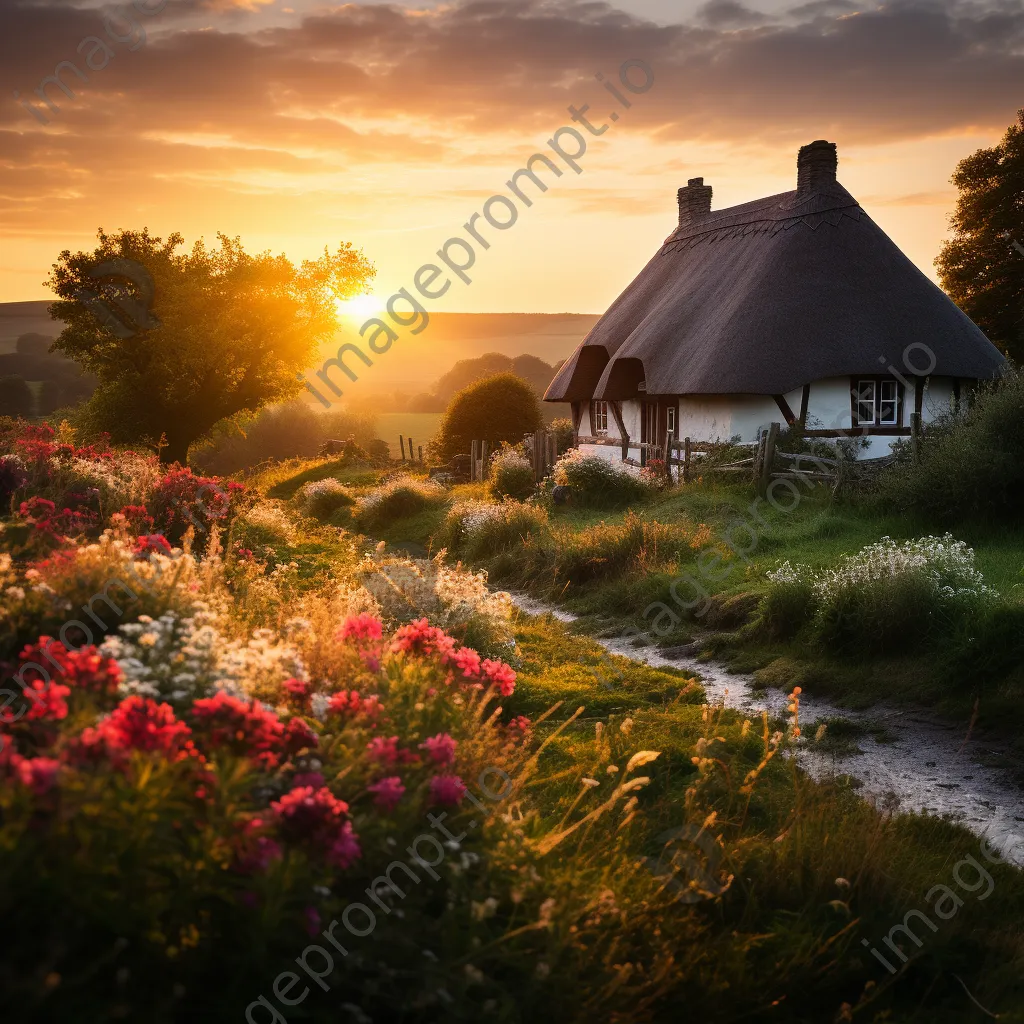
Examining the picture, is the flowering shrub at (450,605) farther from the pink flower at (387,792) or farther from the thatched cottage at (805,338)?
A: the thatched cottage at (805,338)

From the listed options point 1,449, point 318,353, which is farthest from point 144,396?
point 1,449

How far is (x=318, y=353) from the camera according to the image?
117ft

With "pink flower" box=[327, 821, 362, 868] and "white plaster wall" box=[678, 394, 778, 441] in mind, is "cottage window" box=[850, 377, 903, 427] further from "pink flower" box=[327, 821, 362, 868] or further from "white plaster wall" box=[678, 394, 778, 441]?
"pink flower" box=[327, 821, 362, 868]

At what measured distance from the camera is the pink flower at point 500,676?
15.5 ft

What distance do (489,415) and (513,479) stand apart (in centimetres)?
1077

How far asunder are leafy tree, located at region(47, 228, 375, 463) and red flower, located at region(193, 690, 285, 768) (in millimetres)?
29869

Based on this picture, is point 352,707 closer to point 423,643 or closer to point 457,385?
point 423,643

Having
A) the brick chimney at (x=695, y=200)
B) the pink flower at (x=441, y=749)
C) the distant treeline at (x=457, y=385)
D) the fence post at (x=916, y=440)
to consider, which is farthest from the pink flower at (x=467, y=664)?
the distant treeline at (x=457, y=385)

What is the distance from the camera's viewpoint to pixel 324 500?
79.4 feet

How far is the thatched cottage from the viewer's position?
1991cm

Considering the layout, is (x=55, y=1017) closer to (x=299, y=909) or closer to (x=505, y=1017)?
(x=299, y=909)

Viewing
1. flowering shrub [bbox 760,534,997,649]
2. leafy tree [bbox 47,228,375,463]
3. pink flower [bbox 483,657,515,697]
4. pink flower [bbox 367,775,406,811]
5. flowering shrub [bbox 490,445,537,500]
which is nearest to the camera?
pink flower [bbox 367,775,406,811]

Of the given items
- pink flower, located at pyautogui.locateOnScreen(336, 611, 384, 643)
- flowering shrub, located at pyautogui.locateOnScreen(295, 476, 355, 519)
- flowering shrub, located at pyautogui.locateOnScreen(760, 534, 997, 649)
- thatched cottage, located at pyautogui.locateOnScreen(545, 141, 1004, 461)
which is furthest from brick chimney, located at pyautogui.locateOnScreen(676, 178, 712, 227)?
pink flower, located at pyautogui.locateOnScreen(336, 611, 384, 643)

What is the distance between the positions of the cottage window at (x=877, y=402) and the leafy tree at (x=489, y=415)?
49.3 ft
